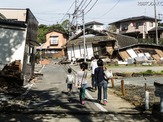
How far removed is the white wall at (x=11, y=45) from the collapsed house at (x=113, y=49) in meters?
27.2

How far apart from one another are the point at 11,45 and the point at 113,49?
115ft

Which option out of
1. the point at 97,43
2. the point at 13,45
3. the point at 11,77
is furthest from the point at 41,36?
the point at 11,77

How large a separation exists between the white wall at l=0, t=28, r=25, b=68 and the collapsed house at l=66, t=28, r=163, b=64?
27.2 m

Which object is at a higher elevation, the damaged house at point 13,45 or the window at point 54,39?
the window at point 54,39

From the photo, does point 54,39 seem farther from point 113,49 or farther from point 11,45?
point 11,45

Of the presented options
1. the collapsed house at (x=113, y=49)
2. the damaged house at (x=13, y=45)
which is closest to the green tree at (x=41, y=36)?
the collapsed house at (x=113, y=49)

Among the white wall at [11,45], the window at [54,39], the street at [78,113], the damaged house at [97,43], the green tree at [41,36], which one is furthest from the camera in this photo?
the green tree at [41,36]

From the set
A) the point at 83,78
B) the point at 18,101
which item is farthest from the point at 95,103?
the point at 18,101

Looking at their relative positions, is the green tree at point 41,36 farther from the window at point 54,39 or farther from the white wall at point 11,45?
the white wall at point 11,45

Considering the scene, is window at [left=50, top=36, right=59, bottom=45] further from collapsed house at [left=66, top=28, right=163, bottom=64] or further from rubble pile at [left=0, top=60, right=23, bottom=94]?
rubble pile at [left=0, top=60, right=23, bottom=94]

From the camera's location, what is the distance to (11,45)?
61.3 feet

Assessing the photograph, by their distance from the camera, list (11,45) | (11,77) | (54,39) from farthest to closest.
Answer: (54,39)
(11,45)
(11,77)

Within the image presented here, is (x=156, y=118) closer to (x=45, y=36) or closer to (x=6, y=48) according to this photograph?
(x=6, y=48)

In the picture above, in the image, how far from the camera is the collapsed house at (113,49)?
47969 mm
